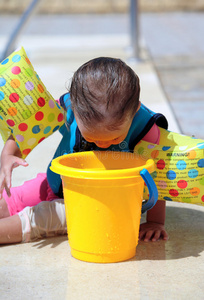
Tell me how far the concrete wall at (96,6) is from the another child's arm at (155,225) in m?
12.7

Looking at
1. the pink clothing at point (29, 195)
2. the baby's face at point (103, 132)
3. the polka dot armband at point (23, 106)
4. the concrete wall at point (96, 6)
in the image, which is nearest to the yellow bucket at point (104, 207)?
the baby's face at point (103, 132)

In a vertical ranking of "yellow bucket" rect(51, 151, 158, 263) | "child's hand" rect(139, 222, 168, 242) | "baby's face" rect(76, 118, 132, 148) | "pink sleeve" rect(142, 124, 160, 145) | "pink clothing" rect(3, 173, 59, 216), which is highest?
"baby's face" rect(76, 118, 132, 148)

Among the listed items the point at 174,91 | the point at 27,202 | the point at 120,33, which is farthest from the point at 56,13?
the point at 27,202

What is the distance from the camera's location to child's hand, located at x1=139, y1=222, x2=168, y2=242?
85.2 inches

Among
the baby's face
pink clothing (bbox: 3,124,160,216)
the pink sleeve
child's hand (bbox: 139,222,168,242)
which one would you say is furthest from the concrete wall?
the baby's face

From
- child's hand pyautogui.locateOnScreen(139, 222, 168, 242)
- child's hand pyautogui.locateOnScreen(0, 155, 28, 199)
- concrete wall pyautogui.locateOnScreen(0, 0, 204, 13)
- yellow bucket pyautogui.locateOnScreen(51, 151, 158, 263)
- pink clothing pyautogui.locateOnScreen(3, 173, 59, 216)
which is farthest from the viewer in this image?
concrete wall pyautogui.locateOnScreen(0, 0, 204, 13)

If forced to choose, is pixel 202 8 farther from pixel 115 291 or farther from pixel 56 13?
pixel 115 291

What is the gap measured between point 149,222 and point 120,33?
8072 millimetres

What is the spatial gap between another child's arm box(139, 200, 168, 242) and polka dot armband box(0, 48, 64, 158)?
58 cm

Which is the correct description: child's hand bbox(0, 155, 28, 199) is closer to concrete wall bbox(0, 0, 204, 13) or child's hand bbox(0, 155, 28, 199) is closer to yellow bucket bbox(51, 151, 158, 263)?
yellow bucket bbox(51, 151, 158, 263)

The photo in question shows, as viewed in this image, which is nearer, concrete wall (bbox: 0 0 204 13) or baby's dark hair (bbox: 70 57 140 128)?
baby's dark hair (bbox: 70 57 140 128)

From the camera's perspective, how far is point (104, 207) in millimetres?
1860

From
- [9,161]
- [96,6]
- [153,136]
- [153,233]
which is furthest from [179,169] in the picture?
[96,6]

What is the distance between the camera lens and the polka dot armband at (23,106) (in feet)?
7.31
